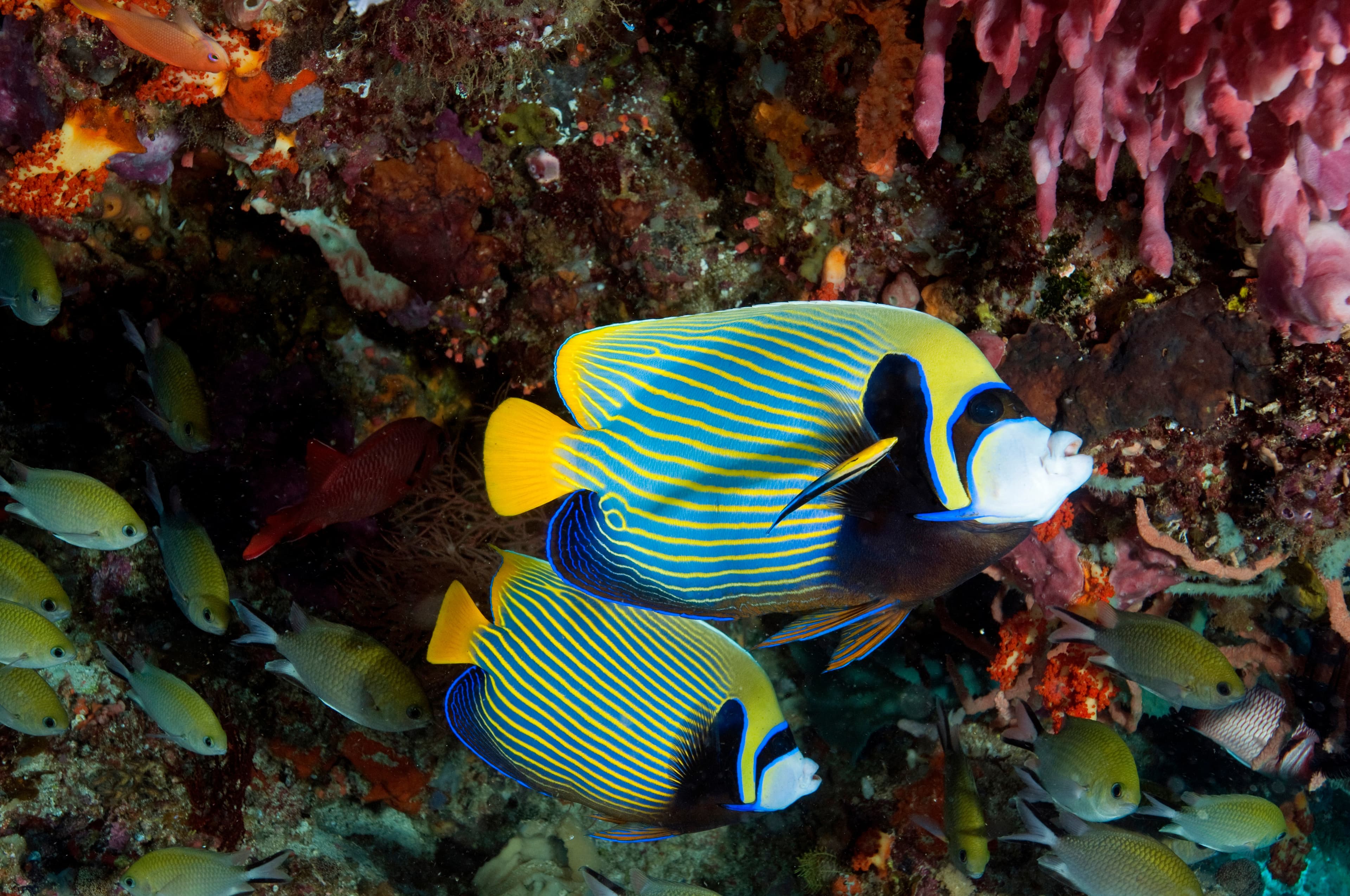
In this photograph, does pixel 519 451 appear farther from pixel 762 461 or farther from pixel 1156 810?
pixel 1156 810

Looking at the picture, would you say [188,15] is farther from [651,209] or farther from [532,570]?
[532,570]

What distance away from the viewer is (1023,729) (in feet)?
11.1

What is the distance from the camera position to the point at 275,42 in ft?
10.2

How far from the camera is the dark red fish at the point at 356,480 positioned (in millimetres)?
3146

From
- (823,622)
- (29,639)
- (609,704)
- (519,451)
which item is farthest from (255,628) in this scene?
(823,622)

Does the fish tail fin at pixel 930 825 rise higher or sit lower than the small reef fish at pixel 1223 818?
lower

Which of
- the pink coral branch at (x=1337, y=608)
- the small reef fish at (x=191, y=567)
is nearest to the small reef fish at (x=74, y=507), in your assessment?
the small reef fish at (x=191, y=567)

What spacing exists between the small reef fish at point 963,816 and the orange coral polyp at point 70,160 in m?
5.06

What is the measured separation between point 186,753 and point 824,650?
3.84 meters

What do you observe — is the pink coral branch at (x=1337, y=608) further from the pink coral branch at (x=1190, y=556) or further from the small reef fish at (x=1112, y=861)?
the small reef fish at (x=1112, y=861)

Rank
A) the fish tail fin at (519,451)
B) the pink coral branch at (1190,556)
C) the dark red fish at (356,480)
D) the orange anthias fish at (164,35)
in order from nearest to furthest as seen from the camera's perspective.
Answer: the fish tail fin at (519,451) < the orange anthias fish at (164,35) < the pink coral branch at (1190,556) < the dark red fish at (356,480)

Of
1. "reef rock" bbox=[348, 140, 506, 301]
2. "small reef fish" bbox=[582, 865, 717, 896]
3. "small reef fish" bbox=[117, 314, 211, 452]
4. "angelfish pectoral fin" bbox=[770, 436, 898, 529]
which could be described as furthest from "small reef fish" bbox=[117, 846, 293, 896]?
"angelfish pectoral fin" bbox=[770, 436, 898, 529]

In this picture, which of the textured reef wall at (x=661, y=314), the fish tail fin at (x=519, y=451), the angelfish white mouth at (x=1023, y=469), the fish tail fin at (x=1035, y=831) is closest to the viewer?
the angelfish white mouth at (x=1023, y=469)

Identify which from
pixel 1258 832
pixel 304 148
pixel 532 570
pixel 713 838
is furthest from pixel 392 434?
pixel 1258 832
